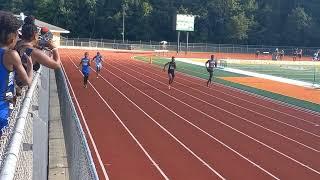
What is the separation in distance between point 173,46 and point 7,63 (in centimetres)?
7289

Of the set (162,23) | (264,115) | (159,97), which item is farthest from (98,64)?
(162,23)

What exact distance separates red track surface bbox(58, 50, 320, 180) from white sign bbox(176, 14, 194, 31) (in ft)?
149

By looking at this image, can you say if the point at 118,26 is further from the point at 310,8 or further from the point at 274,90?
the point at 274,90

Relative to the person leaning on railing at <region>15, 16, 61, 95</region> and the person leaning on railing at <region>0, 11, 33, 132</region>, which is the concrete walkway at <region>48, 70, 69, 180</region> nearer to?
the person leaning on railing at <region>15, 16, 61, 95</region>

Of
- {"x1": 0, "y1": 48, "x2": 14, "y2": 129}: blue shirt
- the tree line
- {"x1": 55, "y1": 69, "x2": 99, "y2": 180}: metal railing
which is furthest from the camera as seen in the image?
the tree line

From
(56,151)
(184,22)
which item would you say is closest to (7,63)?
(56,151)

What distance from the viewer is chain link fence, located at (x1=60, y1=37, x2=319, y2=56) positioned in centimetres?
7456

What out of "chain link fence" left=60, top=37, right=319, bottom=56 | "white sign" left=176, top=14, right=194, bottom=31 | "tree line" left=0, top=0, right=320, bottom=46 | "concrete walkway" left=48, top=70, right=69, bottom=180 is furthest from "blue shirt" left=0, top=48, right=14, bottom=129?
"tree line" left=0, top=0, right=320, bottom=46

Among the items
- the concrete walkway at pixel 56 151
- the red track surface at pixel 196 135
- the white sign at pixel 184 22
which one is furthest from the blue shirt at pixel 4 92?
the white sign at pixel 184 22

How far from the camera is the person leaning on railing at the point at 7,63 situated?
159 inches

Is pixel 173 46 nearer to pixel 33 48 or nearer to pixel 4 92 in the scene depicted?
pixel 33 48

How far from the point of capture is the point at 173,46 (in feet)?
252

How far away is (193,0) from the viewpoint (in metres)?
84.9

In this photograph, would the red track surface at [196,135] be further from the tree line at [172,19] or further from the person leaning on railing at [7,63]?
the tree line at [172,19]
